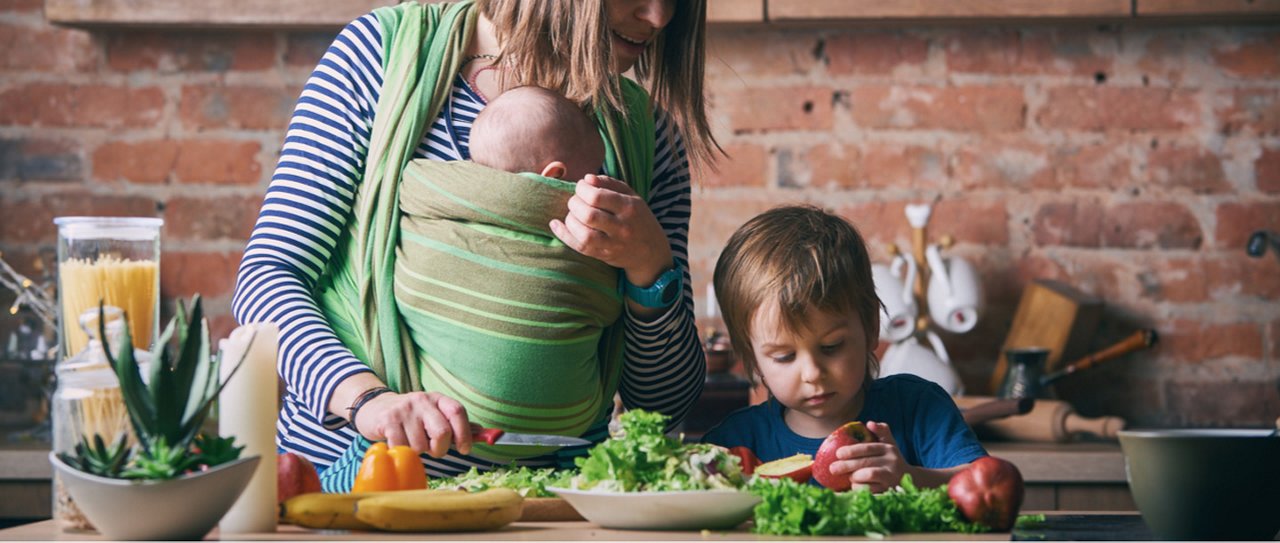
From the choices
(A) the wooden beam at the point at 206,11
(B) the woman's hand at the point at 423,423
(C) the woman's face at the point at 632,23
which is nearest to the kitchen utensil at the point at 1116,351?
(C) the woman's face at the point at 632,23

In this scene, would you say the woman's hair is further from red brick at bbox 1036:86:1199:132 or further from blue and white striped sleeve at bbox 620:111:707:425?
red brick at bbox 1036:86:1199:132

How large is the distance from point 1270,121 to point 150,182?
2331 mm

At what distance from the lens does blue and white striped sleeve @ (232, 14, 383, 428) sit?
1.26 metres

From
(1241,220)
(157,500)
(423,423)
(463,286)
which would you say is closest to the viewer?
(157,500)

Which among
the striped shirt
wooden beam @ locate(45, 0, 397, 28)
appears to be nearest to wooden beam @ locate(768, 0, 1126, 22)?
wooden beam @ locate(45, 0, 397, 28)

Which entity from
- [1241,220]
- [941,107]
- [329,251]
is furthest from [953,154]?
[329,251]

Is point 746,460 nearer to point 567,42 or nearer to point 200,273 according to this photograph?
point 567,42

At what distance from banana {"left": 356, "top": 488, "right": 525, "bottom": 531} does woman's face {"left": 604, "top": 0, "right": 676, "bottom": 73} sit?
60 cm

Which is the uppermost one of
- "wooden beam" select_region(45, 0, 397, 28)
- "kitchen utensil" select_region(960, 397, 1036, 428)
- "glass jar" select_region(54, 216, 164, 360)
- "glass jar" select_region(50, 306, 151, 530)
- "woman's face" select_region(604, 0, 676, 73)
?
"wooden beam" select_region(45, 0, 397, 28)

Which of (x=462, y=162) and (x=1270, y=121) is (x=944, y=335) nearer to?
(x=1270, y=121)

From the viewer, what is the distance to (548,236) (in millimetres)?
1306

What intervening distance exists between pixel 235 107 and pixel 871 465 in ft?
6.50

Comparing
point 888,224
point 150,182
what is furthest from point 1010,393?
point 150,182

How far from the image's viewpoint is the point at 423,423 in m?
1.09
